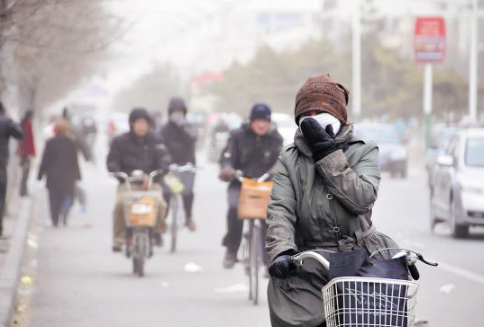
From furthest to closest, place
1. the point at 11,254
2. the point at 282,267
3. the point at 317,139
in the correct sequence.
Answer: the point at 11,254, the point at 317,139, the point at 282,267

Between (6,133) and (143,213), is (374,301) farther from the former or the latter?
(6,133)

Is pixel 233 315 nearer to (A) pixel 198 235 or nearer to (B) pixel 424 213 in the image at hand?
(A) pixel 198 235

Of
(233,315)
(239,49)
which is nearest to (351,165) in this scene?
(233,315)

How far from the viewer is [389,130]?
1587 inches

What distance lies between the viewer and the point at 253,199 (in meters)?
11.4

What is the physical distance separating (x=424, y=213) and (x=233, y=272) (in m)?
10.2

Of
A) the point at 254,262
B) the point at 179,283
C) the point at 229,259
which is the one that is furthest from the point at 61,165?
the point at 254,262

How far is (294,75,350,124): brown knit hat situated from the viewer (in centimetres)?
534

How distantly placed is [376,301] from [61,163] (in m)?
16.9

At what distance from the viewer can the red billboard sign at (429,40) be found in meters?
51.0

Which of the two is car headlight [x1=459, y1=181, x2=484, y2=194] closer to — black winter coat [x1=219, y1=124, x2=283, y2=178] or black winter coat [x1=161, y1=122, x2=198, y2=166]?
black winter coat [x1=161, y1=122, x2=198, y2=166]

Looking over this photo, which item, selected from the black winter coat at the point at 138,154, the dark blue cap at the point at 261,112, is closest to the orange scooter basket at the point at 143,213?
the black winter coat at the point at 138,154

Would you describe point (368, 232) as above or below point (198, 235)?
above

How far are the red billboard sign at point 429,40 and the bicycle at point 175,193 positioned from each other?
3518cm
